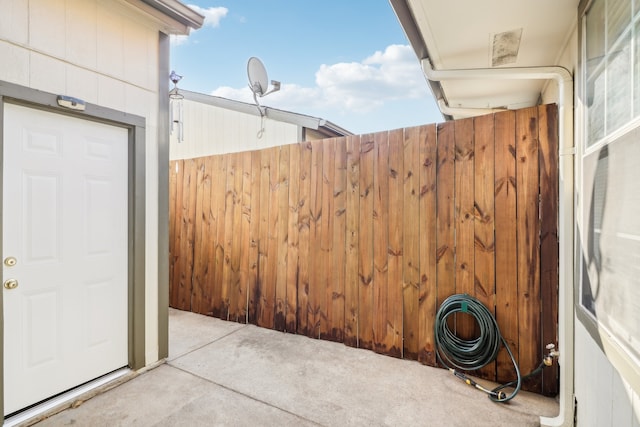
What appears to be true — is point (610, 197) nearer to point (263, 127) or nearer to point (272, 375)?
point (272, 375)

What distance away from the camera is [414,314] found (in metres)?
2.90

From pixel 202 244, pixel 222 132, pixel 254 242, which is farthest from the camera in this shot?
pixel 222 132

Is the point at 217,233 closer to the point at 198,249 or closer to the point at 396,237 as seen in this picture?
the point at 198,249

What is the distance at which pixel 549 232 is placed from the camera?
2375mm

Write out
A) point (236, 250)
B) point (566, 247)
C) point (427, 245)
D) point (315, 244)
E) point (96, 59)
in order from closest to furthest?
point (566, 247) < point (96, 59) < point (427, 245) < point (315, 244) < point (236, 250)

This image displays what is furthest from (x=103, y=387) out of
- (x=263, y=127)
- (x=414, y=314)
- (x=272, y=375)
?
A: (x=263, y=127)

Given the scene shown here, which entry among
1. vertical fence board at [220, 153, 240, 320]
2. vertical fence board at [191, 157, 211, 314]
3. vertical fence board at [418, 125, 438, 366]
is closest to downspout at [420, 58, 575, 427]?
vertical fence board at [418, 125, 438, 366]

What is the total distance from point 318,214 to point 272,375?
1658 mm

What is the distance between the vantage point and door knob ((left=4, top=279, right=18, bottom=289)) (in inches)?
81.0

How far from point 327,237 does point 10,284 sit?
2562 mm

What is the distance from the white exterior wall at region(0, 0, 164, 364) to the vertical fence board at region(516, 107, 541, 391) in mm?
3216

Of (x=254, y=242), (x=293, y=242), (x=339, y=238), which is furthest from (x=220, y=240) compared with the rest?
(x=339, y=238)

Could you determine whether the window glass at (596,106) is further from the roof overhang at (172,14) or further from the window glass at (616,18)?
the roof overhang at (172,14)

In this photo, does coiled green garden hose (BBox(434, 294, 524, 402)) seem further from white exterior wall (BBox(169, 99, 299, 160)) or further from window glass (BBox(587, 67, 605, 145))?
white exterior wall (BBox(169, 99, 299, 160))
